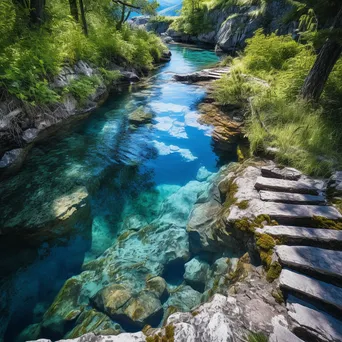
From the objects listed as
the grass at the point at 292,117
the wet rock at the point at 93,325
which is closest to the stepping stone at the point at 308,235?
the grass at the point at 292,117

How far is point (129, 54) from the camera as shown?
462 inches

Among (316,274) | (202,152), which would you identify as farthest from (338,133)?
(316,274)

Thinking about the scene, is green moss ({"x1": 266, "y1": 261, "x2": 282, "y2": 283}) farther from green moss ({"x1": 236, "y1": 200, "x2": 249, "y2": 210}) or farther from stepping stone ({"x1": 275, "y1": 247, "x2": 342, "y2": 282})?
green moss ({"x1": 236, "y1": 200, "x2": 249, "y2": 210})

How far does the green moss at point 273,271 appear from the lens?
6.77ft

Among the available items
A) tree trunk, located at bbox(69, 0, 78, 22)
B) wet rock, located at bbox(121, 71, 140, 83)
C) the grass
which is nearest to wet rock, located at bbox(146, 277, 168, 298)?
the grass

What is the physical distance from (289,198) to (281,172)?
0.75 meters

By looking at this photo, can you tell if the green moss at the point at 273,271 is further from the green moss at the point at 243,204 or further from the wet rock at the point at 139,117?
the wet rock at the point at 139,117

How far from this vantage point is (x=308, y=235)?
7.50 ft

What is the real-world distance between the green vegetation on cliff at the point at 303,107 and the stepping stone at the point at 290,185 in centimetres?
35

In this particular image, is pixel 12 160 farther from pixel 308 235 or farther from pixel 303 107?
pixel 303 107

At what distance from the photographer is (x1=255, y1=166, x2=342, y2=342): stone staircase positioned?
165 cm

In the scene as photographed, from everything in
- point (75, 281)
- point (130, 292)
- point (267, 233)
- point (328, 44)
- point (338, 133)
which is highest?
point (328, 44)

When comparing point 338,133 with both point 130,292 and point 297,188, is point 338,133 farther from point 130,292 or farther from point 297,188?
point 130,292

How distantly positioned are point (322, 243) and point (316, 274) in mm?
446
